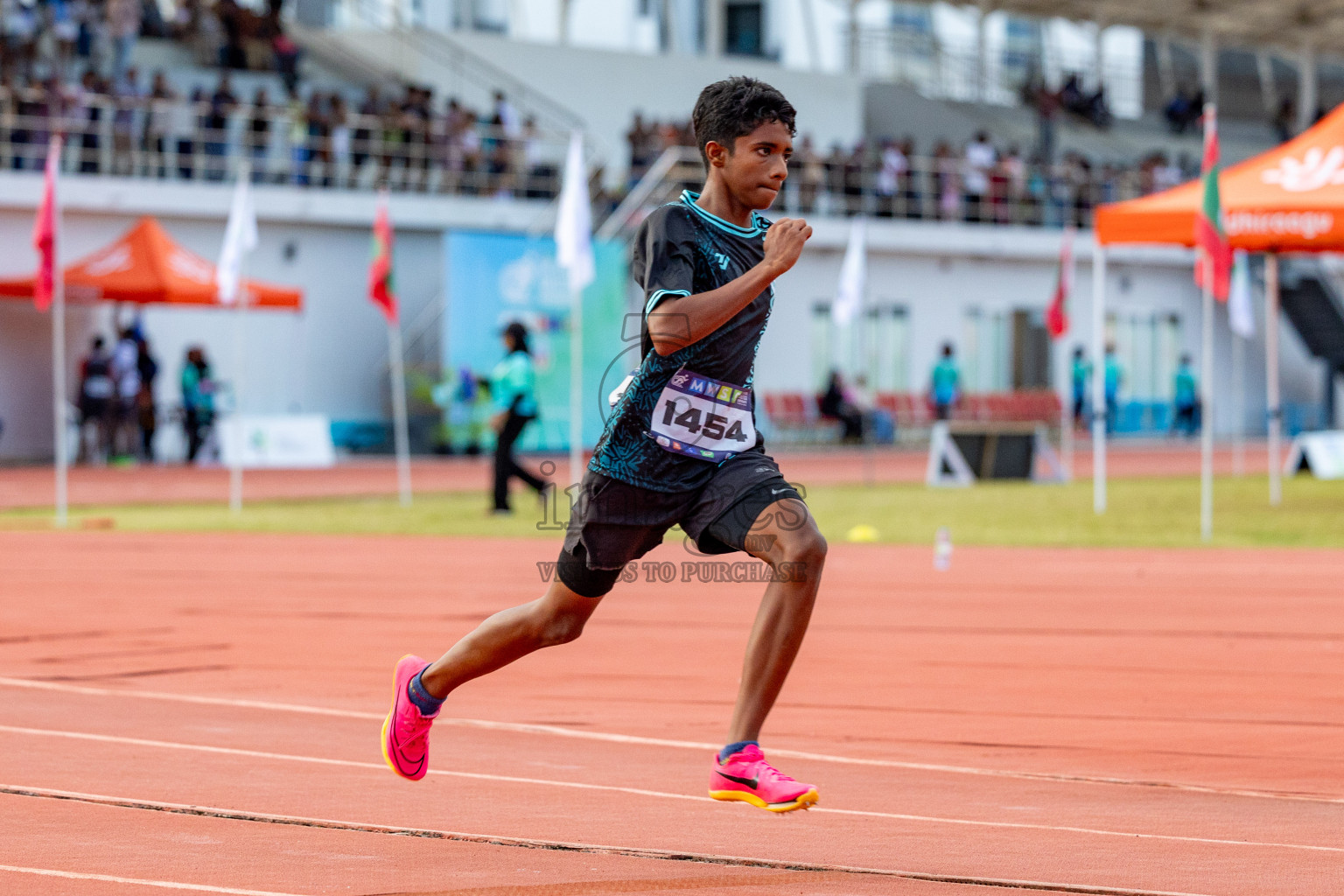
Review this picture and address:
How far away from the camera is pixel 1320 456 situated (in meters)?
25.3

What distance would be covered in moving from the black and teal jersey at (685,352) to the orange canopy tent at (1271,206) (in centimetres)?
1234

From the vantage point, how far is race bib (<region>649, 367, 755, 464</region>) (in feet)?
15.1

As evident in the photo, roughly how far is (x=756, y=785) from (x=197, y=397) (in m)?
26.2

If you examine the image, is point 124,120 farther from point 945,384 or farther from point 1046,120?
point 1046,120

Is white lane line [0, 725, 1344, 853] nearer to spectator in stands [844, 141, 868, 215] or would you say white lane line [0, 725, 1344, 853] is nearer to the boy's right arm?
the boy's right arm

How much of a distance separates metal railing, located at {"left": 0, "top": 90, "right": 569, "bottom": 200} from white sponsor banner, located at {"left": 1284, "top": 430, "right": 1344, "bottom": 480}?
48.4 feet

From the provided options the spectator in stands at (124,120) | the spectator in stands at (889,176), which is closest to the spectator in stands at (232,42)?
the spectator in stands at (124,120)

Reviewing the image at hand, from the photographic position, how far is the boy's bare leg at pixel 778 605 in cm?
452

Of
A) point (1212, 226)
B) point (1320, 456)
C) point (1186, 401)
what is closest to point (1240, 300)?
point (1320, 456)

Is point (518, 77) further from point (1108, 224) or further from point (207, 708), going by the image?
point (207, 708)

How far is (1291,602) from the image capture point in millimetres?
10594

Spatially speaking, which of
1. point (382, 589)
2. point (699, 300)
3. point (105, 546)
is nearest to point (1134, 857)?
point (699, 300)

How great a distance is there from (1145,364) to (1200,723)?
38576mm

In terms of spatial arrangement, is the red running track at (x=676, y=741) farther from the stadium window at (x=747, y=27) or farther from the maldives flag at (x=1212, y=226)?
the stadium window at (x=747, y=27)
